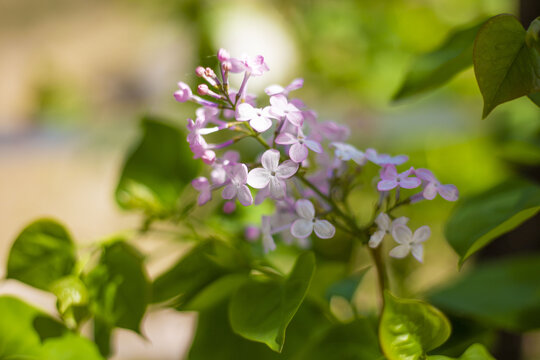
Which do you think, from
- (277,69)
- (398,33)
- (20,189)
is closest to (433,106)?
(398,33)

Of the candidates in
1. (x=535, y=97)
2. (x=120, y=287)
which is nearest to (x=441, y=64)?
(x=535, y=97)

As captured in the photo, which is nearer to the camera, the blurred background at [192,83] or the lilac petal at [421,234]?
the lilac petal at [421,234]

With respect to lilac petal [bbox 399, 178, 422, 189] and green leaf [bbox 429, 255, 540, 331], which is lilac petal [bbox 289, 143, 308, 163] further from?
green leaf [bbox 429, 255, 540, 331]

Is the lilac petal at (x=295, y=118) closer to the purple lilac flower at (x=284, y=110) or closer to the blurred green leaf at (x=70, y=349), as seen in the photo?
the purple lilac flower at (x=284, y=110)

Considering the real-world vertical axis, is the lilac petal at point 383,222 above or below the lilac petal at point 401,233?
above

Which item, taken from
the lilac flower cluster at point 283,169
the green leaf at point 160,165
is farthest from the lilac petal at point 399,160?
the green leaf at point 160,165

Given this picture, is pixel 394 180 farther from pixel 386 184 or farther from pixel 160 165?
pixel 160 165

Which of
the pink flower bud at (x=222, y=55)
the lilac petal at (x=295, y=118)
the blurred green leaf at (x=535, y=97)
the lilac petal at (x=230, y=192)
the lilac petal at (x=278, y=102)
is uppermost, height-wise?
the pink flower bud at (x=222, y=55)

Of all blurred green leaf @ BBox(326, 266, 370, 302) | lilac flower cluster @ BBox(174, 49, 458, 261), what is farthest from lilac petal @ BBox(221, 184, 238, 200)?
blurred green leaf @ BBox(326, 266, 370, 302)
